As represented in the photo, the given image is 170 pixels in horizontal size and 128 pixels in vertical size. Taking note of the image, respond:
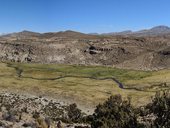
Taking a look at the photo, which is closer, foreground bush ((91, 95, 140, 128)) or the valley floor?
foreground bush ((91, 95, 140, 128))

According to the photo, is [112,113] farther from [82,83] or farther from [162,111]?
[82,83]

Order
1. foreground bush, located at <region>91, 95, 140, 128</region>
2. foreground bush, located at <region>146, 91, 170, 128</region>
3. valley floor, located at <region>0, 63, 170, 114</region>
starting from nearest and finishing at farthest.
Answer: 1. foreground bush, located at <region>146, 91, 170, 128</region>
2. foreground bush, located at <region>91, 95, 140, 128</region>
3. valley floor, located at <region>0, 63, 170, 114</region>

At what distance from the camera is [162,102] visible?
132 feet

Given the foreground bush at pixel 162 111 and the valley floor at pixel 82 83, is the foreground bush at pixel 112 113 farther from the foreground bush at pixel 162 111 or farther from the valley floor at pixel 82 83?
the valley floor at pixel 82 83

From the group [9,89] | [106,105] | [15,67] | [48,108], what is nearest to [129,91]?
[9,89]

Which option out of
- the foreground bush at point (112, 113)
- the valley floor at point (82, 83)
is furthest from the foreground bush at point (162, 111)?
the valley floor at point (82, 83)

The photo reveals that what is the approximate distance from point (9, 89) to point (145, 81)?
49343 millimetres

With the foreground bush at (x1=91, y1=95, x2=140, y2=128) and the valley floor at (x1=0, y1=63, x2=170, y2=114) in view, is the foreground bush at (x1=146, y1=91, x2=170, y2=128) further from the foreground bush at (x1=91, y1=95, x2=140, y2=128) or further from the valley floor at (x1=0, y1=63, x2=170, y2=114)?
the valley floor at (x1=0, y1=63, x2=170, y2=114)

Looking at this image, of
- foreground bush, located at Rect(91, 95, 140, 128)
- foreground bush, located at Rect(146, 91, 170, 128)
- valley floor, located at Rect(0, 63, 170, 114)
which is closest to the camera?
foreground bush, located at Rect(146, 91, 170, 128)

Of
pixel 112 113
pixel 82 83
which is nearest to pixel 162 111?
pixel 112 113

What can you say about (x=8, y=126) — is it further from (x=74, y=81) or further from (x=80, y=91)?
(x=74, y=81)

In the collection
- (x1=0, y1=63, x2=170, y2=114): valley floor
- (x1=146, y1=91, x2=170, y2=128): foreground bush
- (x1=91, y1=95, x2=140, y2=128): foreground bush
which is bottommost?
(x1=0, y1=63, x2=170, y2=114): valley floor

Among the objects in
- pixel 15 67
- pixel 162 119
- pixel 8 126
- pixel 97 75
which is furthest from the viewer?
pixel 15 67

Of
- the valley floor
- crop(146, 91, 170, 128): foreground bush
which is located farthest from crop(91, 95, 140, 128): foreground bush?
the valley floor
